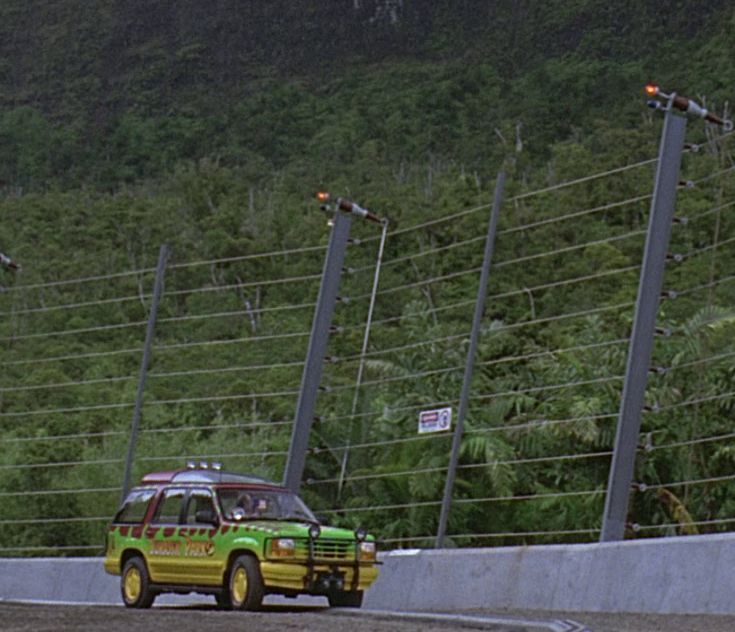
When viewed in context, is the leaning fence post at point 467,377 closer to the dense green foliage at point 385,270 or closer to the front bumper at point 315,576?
the dense green foliage at point 385,270

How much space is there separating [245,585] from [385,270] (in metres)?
50.8

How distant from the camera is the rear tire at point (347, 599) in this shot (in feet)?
44.4

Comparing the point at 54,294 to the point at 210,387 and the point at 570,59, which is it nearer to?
the point at 210,387

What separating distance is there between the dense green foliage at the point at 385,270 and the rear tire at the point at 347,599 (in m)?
1.00

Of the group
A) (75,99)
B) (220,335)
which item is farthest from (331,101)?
(220,335)

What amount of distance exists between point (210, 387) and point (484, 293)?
37647mm

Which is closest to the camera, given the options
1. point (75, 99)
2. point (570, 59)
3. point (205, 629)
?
point (205, 629)

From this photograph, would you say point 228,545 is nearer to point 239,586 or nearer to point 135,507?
point 239,586

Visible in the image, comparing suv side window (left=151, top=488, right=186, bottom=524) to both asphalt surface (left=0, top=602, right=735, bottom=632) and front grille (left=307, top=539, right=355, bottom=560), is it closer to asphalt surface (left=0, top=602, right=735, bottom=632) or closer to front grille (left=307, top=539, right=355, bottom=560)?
front grille (left=307, top=539, right=355, bottom=560)

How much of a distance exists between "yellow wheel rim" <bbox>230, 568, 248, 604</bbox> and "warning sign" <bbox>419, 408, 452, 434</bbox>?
1721 millimetres

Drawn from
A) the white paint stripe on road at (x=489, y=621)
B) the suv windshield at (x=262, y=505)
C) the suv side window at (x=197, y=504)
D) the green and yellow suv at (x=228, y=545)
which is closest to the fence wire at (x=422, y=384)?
the green and yellow suv at (x=228, y=545)

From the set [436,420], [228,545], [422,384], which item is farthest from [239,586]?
[422,384]

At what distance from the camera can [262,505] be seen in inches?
566

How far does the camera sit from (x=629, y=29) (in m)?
176
